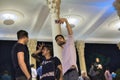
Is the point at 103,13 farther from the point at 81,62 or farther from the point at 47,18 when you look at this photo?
the point at 81,62

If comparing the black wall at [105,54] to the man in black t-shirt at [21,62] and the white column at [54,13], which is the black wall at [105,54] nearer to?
the white column at [54,13]

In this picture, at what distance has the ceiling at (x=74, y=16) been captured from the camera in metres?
11.0

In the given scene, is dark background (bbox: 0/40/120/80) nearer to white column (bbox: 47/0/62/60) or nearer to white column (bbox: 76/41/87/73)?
white column (bbox: 76/41/87/73)

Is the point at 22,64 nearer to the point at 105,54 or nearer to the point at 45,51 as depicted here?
the point at 45,51

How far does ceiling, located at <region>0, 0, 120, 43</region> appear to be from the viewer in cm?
1100

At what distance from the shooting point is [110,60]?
55.4ft

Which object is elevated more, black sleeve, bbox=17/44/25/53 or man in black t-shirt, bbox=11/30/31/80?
black sleeve, bbox=17/44/25/53

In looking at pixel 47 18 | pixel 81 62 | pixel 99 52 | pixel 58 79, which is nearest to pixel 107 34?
pixel 99 52

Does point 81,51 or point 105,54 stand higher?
point 81,51

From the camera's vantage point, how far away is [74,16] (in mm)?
12406

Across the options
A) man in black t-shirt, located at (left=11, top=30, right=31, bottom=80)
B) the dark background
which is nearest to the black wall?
the dark background

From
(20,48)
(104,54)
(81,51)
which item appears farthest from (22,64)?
(104,54)

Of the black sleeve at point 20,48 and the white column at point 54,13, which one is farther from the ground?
the white column at point 54,13

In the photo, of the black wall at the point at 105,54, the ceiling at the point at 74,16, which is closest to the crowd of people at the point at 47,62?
the ceiling at the point at 74,16
